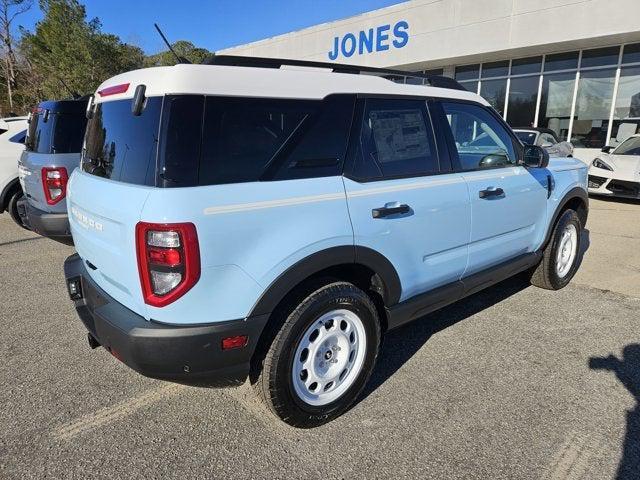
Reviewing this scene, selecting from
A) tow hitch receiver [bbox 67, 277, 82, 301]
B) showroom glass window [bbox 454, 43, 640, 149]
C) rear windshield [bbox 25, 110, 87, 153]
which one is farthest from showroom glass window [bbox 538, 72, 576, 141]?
tow hitch receiver [bbox 67, 277, 82, 301]

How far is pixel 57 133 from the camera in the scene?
548 centimetres

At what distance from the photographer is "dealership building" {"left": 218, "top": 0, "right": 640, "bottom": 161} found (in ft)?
40.4

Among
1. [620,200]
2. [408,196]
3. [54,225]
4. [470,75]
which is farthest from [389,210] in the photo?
[470,75]

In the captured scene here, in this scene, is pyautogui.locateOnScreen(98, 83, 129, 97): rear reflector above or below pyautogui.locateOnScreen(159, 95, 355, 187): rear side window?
above

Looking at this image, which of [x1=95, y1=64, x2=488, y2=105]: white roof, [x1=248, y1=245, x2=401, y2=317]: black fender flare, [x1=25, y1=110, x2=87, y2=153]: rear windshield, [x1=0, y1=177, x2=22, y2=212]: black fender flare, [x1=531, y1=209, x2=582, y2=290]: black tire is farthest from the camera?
[x1=0, y1=177, x2=22, y2=212]: black fender flare

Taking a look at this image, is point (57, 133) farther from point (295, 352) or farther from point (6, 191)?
point (295, 352)

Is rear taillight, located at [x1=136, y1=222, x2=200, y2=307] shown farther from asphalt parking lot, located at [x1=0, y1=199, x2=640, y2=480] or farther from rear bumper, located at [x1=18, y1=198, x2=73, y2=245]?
rear bumper, located at [x1=18, y1=198, x2=73, y2=245]

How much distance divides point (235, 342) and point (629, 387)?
2534mm

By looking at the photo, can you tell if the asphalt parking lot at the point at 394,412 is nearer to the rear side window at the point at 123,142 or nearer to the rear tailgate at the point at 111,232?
the rear tailgate at the point at 111,232

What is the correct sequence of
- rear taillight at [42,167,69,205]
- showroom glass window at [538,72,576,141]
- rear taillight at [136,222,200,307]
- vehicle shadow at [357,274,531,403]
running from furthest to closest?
showroom glass window at [538,72,576,141] < rear taillight at [42,167,69,205] < vehicle shadow at [357,274,531,403] < rear taillight at [136,222,200,307]

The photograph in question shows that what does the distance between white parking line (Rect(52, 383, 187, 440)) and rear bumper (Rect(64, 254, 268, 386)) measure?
0.61 metres

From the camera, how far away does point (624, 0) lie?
1130 centimetres

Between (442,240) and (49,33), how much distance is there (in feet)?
114

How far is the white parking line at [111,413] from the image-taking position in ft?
8.34
